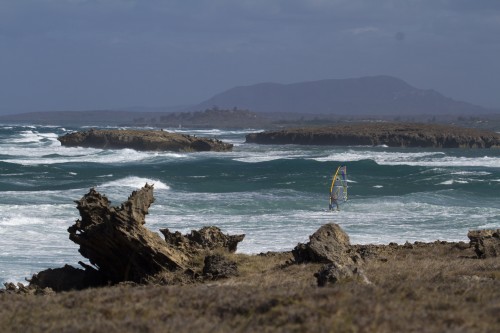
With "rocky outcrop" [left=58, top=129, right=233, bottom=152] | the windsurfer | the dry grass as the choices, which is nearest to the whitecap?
the windsurfer

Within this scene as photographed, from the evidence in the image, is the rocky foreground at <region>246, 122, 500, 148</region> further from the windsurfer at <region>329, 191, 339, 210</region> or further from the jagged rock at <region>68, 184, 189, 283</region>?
the jagged rock at <region>68, 184, 189, 283</region>

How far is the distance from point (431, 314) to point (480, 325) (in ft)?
2.08

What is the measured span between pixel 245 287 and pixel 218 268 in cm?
287

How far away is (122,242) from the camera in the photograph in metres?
14.9

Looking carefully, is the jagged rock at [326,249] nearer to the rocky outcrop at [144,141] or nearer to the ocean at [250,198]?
the ocean at [250,198]

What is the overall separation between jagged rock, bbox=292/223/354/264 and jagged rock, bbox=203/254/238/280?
60.0 inches

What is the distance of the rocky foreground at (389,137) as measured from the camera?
91750 millimetres

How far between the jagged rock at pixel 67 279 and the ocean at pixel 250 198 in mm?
2562

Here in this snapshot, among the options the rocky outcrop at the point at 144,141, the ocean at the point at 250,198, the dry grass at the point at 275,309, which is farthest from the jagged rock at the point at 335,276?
the rocky outcrop at the point at 144,141

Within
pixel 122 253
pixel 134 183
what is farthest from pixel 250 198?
pixel 122 253

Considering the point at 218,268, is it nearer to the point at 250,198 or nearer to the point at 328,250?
the point at 328,250

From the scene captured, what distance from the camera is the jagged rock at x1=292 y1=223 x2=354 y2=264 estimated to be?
1574cm

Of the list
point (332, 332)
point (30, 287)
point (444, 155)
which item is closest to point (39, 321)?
point (332, 332)

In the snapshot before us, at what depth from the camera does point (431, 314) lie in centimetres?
938
